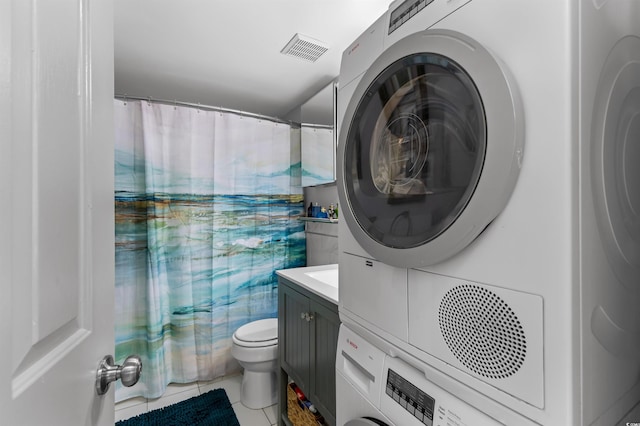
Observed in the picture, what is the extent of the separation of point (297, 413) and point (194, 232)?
1.42 meters

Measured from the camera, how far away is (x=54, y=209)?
442 millimetres

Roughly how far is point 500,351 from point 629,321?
29 cm

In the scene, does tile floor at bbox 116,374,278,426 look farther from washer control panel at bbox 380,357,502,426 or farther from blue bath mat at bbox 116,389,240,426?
washer control panel at bbox 380,357,502,426

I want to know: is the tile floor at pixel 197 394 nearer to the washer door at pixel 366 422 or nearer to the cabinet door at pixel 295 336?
the cabinet door at pixel 295 336

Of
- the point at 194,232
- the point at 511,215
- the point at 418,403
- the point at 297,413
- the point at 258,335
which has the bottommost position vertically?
the point at 297,413

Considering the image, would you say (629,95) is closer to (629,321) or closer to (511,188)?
(511,188)

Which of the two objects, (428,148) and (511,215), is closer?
(511,215)

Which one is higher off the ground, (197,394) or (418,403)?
(418,403)

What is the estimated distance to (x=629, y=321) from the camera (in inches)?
23.3

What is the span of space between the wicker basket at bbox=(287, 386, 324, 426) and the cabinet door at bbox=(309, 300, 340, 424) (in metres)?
0.13

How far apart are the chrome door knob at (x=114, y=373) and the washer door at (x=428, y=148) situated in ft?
2.01

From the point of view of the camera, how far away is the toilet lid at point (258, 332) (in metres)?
1.97

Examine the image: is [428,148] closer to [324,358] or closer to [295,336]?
[324,358]

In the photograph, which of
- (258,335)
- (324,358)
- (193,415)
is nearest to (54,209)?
(324,358)
